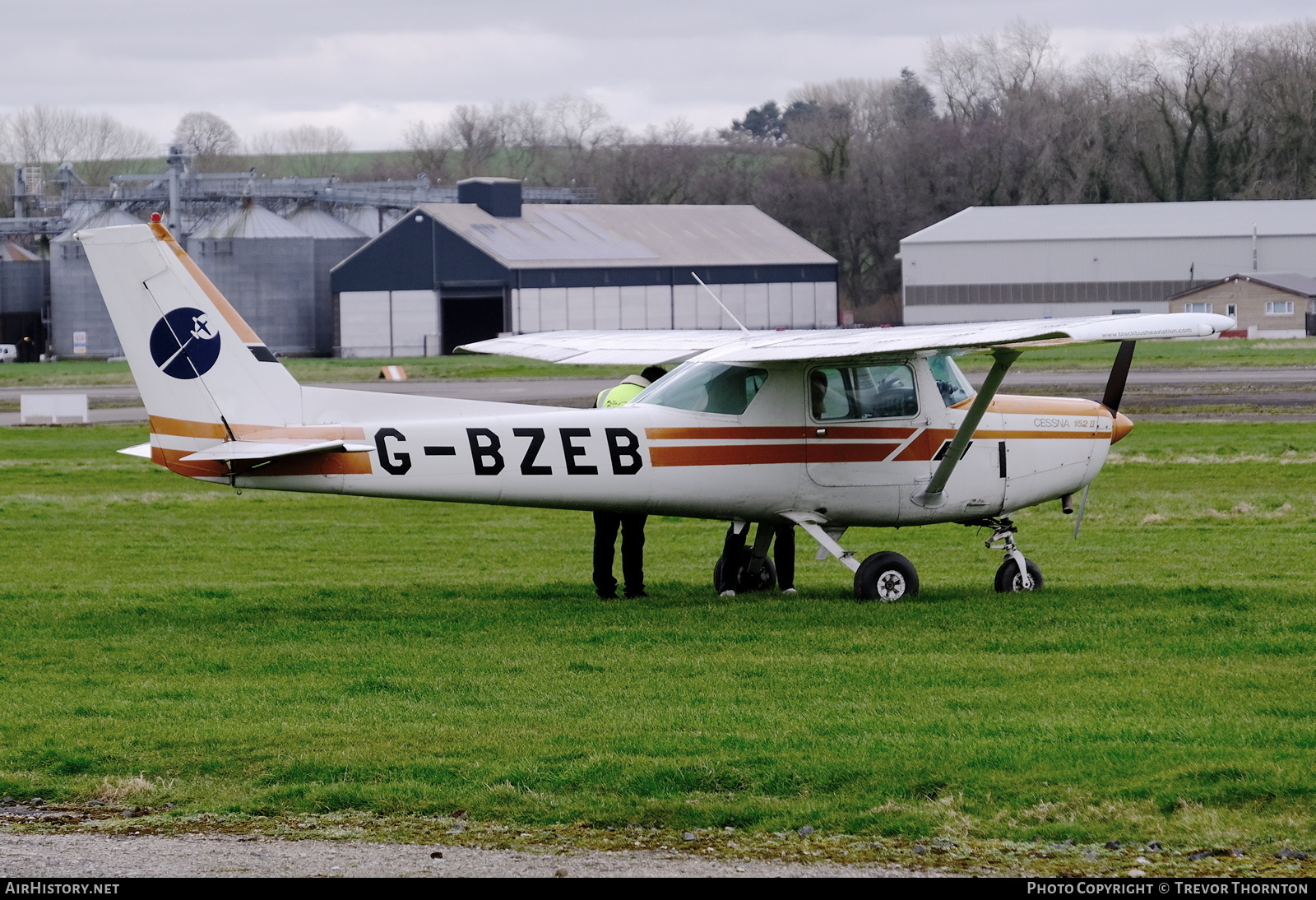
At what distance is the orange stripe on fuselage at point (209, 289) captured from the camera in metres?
11.9

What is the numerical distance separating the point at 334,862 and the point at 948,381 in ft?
28.4

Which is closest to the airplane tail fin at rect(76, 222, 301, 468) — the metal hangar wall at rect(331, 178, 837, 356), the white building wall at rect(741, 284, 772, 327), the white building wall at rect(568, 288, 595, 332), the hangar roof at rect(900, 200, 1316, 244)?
the metal hangar wall at rect(331, 178, 837, 356)

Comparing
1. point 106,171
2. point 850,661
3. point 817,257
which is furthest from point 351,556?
point 106,171

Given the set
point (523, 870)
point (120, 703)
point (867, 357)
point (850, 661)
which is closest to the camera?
point (523, 870)

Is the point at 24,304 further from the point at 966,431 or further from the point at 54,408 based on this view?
the point at 966,431

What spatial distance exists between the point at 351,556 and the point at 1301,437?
63.0 feet

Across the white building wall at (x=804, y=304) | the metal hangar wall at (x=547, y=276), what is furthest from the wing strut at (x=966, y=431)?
the white building wall at (x=804, y=304)

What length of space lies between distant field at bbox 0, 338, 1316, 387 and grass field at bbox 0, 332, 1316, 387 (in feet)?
0.09

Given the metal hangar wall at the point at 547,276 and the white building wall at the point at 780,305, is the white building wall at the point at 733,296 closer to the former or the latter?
the metal hangar wall at the point at 547,276

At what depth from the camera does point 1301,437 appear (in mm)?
28828

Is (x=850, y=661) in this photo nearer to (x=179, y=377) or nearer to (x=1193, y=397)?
(x=179, y=377)

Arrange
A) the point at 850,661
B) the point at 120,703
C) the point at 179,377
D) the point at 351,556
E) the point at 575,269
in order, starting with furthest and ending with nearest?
the point at 575,269
the point at 351,556
the point at 179,377
the point at 850,661
the point at 120,703

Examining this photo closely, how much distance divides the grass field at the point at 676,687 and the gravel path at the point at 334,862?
0.55 meters

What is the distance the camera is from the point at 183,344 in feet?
39.5
